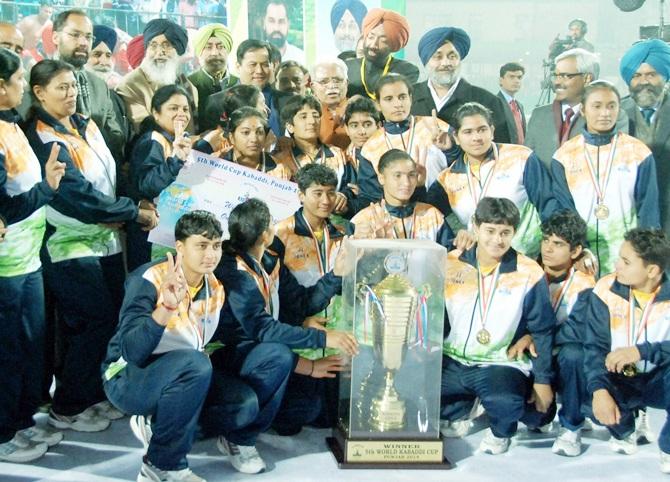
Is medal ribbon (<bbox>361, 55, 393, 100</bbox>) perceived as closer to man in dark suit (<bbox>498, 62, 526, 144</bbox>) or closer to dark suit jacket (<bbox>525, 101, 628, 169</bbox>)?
man in dark suit (<bbox>498, 62, 526, 144</bbox>)

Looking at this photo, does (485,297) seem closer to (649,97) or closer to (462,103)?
(462,103)

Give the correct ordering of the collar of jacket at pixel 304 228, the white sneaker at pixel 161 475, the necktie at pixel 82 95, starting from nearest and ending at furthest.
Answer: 1. the white sneaker at pixel 161 475
2. the necktie at pixel 82 95
3. the collar of jacket at pixel 304 228

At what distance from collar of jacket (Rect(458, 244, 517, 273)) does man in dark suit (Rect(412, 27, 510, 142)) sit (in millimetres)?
839

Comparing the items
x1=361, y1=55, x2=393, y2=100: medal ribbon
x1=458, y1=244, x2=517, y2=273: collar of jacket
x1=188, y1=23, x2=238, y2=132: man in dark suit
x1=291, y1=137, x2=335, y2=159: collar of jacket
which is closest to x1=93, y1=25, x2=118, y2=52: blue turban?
x1=188, y1=23, x2=238, y2=132: man in dark suit

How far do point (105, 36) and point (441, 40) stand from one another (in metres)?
1.79

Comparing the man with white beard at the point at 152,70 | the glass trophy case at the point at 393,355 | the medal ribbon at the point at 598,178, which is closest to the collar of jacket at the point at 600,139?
the medal ribbon at the point at 598,178

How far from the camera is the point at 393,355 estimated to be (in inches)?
151

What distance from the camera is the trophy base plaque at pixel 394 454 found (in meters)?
3.76

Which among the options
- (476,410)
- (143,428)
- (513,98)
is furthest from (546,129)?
(143,428)

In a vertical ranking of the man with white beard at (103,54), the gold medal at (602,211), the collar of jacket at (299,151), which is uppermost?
the man with white beard at (103,54)

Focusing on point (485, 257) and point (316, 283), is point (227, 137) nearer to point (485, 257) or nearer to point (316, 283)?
point (316, 283)

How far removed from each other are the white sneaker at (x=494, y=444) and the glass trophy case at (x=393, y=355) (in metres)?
0.27

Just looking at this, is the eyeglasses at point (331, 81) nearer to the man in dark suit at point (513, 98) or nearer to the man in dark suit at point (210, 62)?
the man in dark suit at point (210, 62)

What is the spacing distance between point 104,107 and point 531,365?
8.04ft
